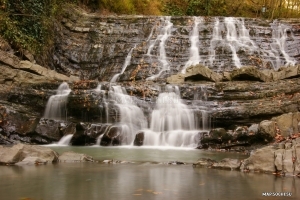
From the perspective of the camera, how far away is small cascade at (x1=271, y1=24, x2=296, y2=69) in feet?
59.8

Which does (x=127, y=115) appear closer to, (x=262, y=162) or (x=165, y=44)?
(x=262, y=162)

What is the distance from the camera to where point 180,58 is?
18688mm

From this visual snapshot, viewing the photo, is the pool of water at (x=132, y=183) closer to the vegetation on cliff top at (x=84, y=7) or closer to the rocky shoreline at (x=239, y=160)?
the rocky shoreline at (x=239, y=160)

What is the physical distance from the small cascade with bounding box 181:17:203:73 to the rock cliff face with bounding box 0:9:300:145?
0.06 metres

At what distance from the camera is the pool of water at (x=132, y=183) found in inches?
160

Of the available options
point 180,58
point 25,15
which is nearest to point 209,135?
point 180,58

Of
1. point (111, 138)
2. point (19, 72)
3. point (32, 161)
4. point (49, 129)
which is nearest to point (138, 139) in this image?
point (111, 138)

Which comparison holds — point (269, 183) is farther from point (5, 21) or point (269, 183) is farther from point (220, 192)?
point (5, 21)

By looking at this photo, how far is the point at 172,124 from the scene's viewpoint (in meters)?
11.7

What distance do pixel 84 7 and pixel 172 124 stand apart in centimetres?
1548

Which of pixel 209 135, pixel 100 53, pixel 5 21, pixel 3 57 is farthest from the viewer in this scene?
pixel 100 53

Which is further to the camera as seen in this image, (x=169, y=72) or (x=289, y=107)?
(x=169, y=72)

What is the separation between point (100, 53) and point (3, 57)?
23.3 feet

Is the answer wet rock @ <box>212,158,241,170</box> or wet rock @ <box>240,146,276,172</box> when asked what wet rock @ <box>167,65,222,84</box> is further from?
wet rock @ <box>240,146,276,172</box>
